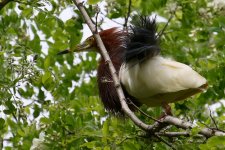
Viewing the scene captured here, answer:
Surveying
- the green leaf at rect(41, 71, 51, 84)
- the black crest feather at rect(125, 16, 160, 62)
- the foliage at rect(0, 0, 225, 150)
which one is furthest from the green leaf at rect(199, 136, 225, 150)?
the green leaf at rect(41, 71, 51, 84)

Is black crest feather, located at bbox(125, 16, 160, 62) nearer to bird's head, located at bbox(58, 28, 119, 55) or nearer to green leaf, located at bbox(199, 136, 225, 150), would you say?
bird's head, located at bbox(58, 28, 119, 55)

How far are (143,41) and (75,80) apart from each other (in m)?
1.91

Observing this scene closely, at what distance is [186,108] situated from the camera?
13.2ft

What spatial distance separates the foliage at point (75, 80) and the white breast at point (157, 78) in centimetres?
19

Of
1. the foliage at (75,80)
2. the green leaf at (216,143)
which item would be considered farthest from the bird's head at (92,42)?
the green leaf at (216,143)

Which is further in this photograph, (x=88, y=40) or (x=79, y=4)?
(x=88, y=40)

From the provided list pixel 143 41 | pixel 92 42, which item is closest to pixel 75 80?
pixel 92 42

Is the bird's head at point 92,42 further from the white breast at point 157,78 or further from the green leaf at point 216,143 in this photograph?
the green leaf at point 216,143

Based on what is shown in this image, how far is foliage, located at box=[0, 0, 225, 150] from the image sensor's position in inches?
130

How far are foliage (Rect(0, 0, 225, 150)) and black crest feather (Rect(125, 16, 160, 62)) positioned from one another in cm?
27

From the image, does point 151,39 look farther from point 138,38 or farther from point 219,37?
point 219,37

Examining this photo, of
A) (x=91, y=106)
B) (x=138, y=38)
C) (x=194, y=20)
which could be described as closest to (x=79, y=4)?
(x=138, y=38)

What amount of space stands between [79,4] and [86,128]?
2.60ft

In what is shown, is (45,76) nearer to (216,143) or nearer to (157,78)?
(157,78)
